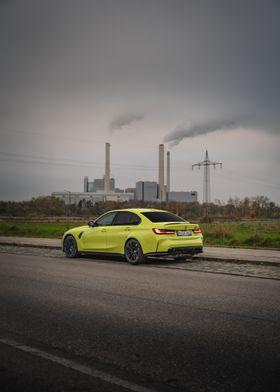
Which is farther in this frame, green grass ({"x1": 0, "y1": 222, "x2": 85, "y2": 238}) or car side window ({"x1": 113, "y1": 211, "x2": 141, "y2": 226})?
green grass ({"x1": 0, "y1": 222, "x2": 85, "y2": 238})

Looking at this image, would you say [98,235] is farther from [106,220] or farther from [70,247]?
[70,247]

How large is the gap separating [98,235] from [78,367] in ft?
30.5

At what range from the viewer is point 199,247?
1243cm

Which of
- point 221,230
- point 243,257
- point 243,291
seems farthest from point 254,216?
point 243,291

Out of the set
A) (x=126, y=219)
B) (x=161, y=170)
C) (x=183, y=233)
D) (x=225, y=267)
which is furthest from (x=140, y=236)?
(x=161, y=170)

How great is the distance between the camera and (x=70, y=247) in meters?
14.2

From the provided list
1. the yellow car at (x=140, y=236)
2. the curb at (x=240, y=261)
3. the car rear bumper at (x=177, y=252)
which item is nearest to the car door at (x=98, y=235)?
the yellow car at (x=140, y=236)

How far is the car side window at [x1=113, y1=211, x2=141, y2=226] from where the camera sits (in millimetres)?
12508

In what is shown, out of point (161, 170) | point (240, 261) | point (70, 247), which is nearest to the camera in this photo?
point (240, 261)

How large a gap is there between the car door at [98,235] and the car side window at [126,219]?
266 mm

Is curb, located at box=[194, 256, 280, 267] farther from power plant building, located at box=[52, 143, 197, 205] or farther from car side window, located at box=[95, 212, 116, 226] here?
power plant building, located at box=[52, 143, 197, 205]

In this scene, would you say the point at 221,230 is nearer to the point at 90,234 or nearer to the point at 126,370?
the point at 90,234

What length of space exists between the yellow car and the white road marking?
281 inches

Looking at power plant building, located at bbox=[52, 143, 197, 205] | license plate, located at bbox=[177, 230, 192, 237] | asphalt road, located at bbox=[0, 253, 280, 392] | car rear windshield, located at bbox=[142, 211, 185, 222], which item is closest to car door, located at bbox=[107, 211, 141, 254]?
car rear windshield, located at bbox=[142, 211, 185, 222]
